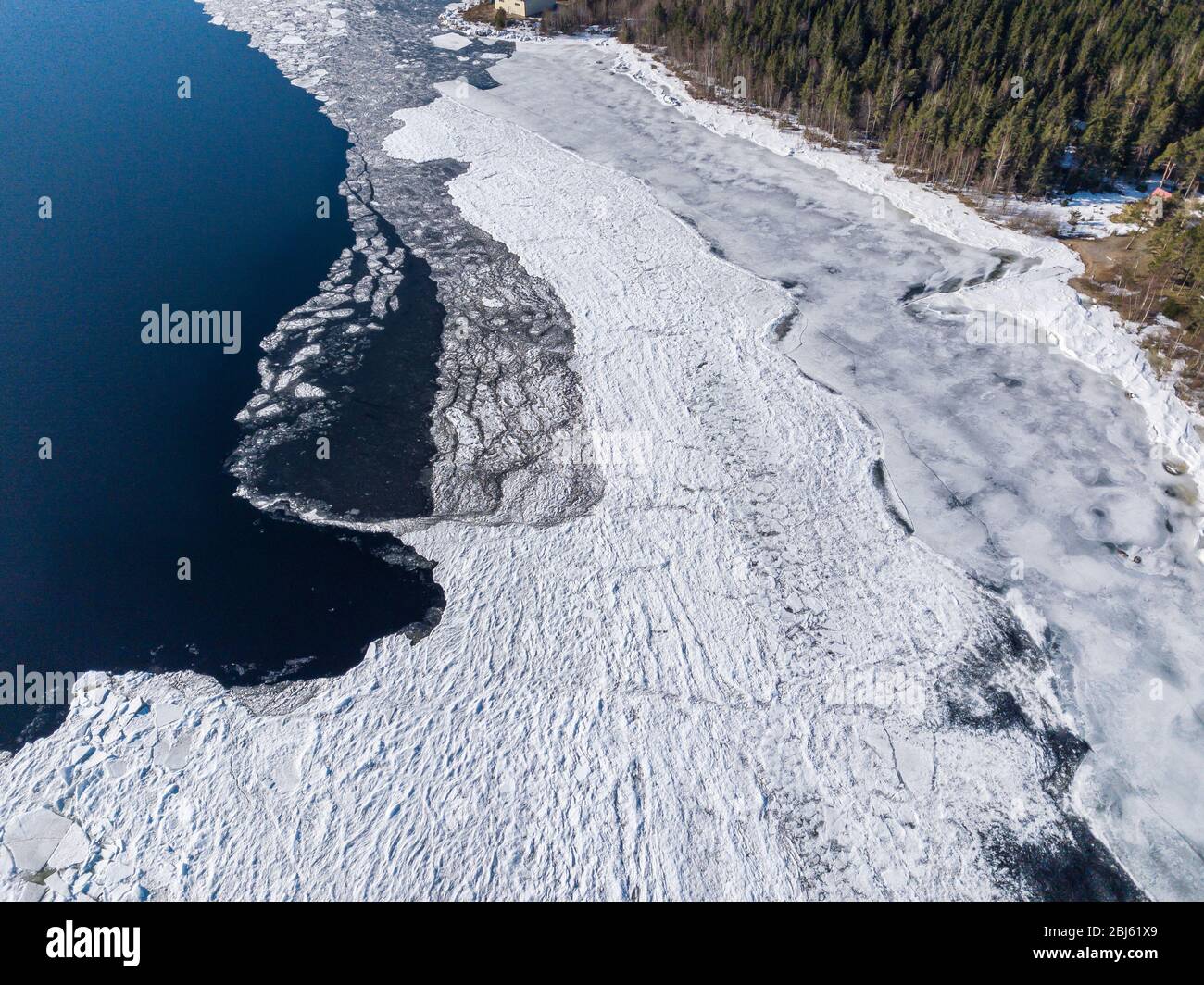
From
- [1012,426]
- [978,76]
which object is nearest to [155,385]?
[1012,426]

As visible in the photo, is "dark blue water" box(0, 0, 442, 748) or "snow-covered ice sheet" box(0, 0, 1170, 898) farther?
"dark blue water" box(0, 0, 442, 748)

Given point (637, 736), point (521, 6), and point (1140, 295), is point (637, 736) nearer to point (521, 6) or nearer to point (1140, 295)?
point (1140, 295)

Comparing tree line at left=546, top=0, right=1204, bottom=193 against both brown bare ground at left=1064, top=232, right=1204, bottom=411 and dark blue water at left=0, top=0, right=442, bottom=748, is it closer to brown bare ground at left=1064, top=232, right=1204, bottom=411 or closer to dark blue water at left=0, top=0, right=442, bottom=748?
brown bare ground at left=1064, top=232, right=1204, bottom=411

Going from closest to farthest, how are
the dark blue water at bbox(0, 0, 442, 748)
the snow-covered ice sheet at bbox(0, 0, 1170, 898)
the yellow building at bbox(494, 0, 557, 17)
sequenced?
the snow-covered ice sheet at bbox(0, 0, 1170, 898) < the dark blue water at bbox(0, 0, 442, 748) < the yellow building at bbox(494, 0, 557, 17)

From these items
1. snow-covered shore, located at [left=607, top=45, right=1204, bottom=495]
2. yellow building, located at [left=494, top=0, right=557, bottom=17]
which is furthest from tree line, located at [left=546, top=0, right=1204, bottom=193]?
yellow building, located at [left=494, top=0, right=557, bottom=17]

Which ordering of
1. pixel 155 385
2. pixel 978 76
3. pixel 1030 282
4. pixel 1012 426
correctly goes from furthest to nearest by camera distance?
pixel 978 76
pixel 1030 282
pixel 155 385
pixel 1012 426

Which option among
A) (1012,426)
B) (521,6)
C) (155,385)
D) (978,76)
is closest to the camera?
(1012,426)

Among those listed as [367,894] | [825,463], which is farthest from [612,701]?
[825,463]

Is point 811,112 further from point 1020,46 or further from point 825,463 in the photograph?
point 825,463

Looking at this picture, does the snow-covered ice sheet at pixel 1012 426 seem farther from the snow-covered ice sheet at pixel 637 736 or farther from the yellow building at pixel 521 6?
the yellow building at pixel 521 6
